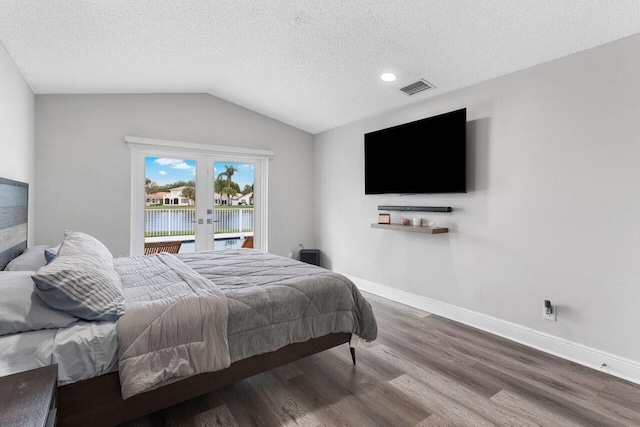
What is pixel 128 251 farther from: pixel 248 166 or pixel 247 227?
pixel 248 166

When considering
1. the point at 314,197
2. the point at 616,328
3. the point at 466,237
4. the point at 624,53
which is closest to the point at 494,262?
the point at 466,237

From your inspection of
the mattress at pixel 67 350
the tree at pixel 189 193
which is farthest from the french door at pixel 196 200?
the mattress at pixel 67 350

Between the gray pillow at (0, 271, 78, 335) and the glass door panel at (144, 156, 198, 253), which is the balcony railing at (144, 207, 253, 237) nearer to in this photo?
the glass door panel at (144, 156, 198, 253)

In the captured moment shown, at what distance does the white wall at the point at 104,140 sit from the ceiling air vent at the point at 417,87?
2.41 m

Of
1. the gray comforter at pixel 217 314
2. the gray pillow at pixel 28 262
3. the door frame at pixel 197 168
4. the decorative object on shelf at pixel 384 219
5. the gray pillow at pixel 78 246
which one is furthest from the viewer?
the door frame at pixel 197 168

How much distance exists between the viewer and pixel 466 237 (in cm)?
329

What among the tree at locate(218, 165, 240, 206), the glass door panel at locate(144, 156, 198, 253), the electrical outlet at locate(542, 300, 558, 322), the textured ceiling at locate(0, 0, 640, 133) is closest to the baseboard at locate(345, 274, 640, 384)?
the electrical outlet at locate(542, 300, 558, 322)

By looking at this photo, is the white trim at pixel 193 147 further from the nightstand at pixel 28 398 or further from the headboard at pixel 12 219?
the nightstand at pixel 28 398

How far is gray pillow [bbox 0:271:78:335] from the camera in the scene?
4.60ft

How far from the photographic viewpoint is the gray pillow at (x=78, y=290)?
4.83ft

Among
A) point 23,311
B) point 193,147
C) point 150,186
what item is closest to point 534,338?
point 23,311

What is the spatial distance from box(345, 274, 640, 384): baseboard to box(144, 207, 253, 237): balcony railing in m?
2.55

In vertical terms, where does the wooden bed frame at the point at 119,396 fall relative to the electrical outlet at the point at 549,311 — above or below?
below

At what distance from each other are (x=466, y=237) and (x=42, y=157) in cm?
476
